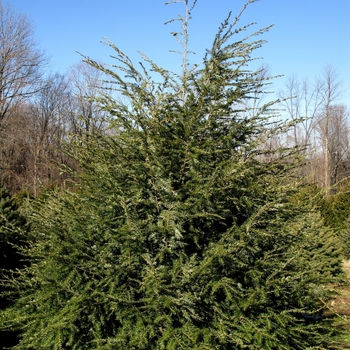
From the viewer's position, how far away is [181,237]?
3.06 meters

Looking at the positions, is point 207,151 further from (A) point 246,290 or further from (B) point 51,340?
(B) point 51,340

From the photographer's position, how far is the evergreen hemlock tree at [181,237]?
116 inches

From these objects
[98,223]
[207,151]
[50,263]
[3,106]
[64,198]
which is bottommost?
[50,263]

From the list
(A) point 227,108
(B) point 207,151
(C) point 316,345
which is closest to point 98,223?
(B) point 207,151

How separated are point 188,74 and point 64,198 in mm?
1762

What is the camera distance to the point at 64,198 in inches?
147

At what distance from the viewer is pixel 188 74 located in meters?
3.78

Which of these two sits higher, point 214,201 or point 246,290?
point 214,201

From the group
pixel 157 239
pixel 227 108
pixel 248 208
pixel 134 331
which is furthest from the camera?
pixel 227 108

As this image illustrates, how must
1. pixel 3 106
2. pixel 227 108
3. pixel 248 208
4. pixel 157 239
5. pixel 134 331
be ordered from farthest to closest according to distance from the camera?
pixel 3 106
pixel 227 108
pixel 248 208
pixel 157 239
pixel 134 331

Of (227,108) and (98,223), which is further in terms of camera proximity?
(227,108)

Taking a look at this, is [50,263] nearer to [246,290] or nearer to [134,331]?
[134,331]

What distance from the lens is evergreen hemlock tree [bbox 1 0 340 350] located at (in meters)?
2.95

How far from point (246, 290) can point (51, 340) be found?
1.64m
